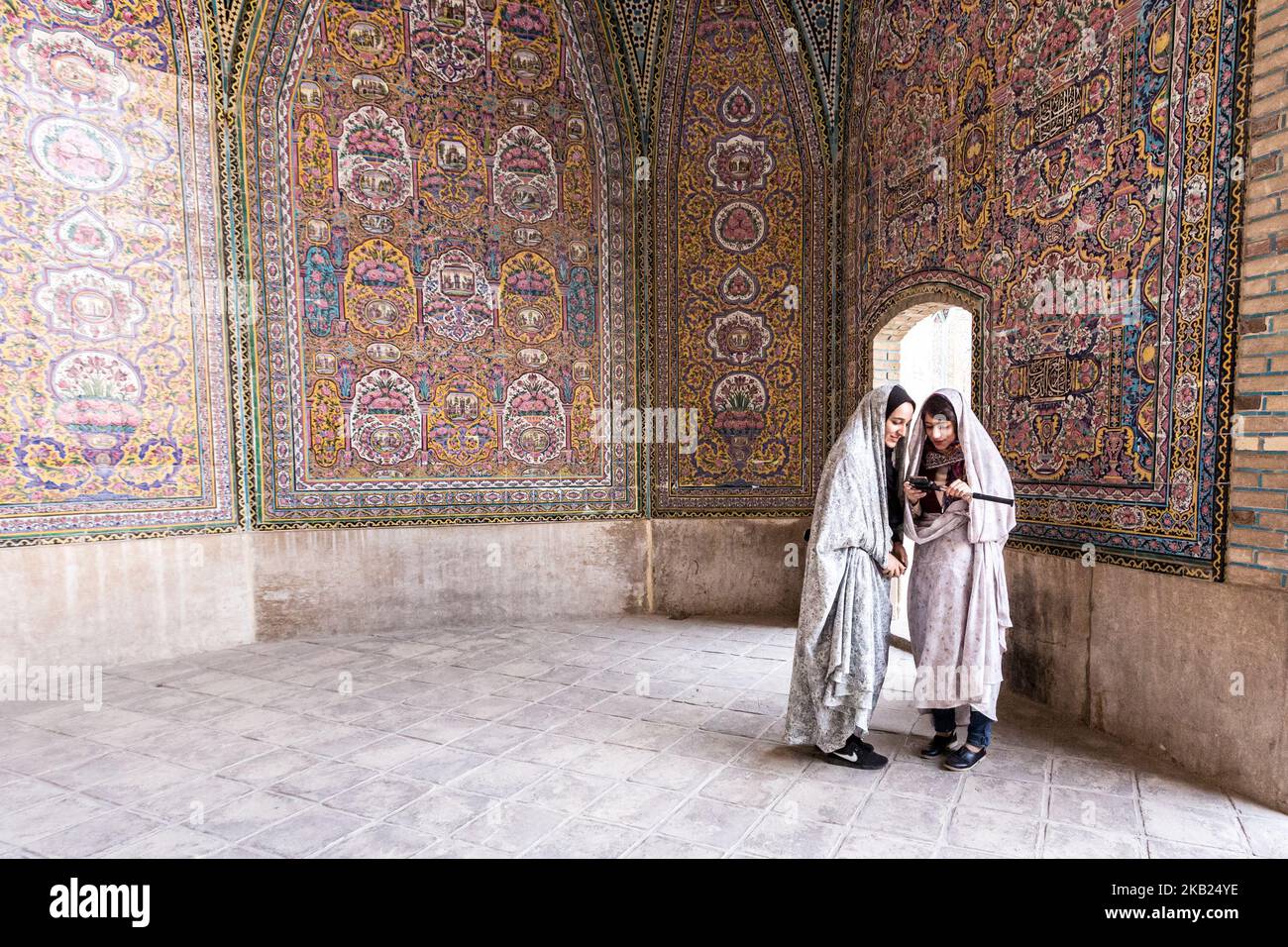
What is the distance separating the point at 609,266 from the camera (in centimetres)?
669

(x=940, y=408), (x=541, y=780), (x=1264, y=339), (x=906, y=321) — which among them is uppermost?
(x=906, y=321)

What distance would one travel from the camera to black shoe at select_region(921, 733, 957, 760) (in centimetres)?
355

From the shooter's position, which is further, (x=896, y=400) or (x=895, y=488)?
(x=895, y=488)

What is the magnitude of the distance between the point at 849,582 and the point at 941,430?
89cm

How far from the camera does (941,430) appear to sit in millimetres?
3467

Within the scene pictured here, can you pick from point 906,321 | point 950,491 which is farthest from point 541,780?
point 906,321

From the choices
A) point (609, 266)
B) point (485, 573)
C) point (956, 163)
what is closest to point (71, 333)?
point (485, 573)

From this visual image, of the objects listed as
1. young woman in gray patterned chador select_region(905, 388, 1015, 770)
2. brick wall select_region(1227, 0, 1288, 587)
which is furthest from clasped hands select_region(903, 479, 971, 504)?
brick wall select_region(1227, 0, 1288, 587)

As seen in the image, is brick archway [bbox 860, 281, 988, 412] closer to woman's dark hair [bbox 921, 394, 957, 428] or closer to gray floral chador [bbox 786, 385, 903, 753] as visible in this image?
woman's dark hair [bbox 921, 394, 957, 428]

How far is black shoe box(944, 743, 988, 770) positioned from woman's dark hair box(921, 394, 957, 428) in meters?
1.59

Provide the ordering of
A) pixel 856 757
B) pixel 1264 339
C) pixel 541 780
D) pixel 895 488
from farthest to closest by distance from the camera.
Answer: pixel 895 488 → pixel 856 757 → pixel 541 780 → pixel 1264 339

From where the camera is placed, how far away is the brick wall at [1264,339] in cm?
297

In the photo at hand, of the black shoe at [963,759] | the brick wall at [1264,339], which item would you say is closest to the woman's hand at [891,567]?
the black shoe at [963,759]

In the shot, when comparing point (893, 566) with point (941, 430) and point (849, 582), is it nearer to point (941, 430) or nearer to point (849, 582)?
point (849, 582)
